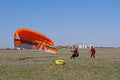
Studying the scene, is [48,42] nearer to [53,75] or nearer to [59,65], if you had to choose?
[59,65]

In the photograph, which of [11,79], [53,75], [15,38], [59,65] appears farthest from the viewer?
[15,38]

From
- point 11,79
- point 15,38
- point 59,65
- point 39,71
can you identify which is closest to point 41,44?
point 15,38

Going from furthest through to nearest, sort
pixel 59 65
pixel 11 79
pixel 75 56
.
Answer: pixel 75 56 → pixel 59 65 → pixel 11 79

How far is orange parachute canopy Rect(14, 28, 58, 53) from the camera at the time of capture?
41.4 metres

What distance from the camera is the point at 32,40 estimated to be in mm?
43156

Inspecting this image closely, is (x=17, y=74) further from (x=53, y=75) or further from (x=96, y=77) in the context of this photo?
(x=96, y=77)

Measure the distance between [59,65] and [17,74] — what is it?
4.96m

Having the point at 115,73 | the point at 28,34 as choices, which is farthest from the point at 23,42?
the point at 115,73

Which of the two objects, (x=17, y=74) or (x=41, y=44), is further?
(x=41, y=44)

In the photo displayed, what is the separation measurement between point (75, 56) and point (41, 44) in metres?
6.15

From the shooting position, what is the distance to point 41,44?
142 ft

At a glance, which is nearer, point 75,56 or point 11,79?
point 11,79

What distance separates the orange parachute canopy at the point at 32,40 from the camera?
4141cm

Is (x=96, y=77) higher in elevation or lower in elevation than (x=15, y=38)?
lower
